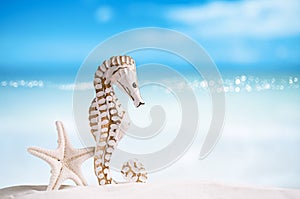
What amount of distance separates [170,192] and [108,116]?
26 centimetres

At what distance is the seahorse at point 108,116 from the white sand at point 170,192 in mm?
86

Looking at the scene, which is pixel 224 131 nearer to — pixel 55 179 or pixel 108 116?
pixel 108 116

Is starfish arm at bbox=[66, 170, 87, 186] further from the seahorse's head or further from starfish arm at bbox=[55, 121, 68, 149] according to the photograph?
the seahorse's head

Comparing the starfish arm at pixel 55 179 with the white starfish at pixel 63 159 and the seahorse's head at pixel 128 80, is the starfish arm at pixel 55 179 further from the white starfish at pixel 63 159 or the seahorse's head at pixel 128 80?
the seahorse's head at pixel 128 80

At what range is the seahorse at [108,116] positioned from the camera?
1.29 metres

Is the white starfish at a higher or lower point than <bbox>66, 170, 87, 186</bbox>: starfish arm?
higher

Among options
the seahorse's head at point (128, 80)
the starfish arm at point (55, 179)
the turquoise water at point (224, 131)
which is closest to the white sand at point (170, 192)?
the starfish arm at point (55, 179)

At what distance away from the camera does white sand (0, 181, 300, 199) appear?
115cm

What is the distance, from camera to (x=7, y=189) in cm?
137

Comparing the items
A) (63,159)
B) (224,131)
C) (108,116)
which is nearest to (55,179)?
(63,159)

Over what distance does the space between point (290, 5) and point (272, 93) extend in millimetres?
312

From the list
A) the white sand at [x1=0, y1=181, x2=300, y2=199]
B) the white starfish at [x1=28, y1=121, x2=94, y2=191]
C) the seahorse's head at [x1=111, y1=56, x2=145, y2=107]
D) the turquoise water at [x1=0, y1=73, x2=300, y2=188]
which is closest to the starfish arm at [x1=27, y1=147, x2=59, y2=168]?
the white starfish at [x1=28, y1=121, x2=94, y2=191]

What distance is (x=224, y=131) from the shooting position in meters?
1.83

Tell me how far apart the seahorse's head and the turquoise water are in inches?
20.2
